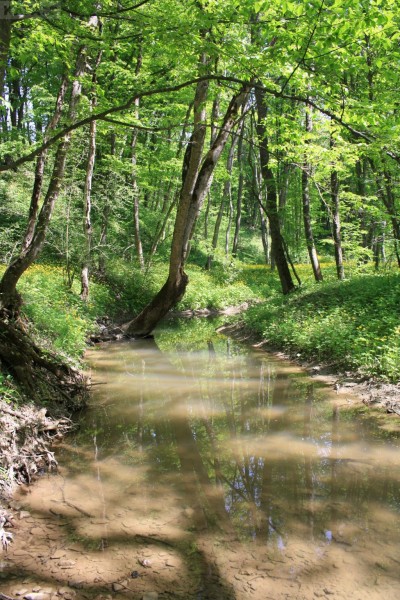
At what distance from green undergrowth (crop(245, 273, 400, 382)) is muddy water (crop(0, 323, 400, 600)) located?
1.17m

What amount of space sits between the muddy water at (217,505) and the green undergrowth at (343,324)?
1.17 meters

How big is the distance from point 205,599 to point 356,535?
1390 millimetres

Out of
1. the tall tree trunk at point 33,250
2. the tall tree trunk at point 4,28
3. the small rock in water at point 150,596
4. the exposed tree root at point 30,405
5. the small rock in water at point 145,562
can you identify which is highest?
the tall tree trunk at point 4,28

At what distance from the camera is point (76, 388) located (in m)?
6.61

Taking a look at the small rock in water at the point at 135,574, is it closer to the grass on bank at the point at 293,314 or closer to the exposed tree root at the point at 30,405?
the exposed tree root at the point at 30,405

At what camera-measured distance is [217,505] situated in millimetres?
3975

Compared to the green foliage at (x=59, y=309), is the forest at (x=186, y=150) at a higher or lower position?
higher

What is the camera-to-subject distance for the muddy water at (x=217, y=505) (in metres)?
3.00

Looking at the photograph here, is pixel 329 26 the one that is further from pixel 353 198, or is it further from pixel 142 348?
pixel 353 198

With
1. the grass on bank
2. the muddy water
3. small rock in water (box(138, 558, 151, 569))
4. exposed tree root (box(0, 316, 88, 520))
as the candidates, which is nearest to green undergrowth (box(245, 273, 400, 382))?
the grass on bank

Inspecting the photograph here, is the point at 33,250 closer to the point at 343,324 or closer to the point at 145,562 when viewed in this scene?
the point at 145,562

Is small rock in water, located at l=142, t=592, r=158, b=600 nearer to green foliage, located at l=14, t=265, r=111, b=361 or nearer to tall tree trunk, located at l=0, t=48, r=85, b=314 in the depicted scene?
tall tree trunk, located at l=0, t=48, r=85, b=314

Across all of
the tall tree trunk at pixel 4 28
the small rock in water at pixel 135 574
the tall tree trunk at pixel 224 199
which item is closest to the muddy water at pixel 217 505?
the small rock in water at pixel 135 574

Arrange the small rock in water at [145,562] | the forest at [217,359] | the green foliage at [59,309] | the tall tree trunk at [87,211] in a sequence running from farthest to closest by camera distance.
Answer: the tall tree trunk at [87,211]
the green foliage at [59,309]
the forest at [217,359]
the small rock in water at [145,562]
